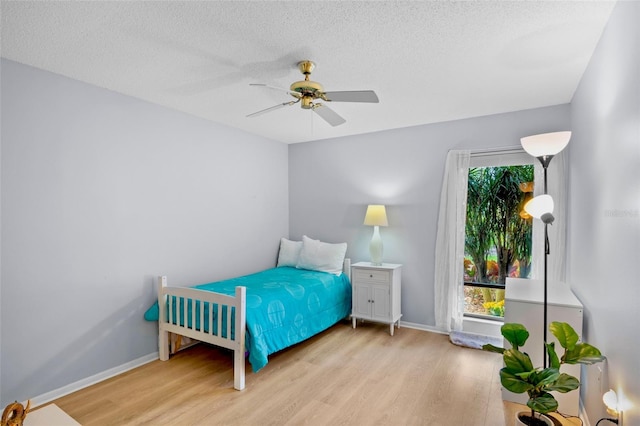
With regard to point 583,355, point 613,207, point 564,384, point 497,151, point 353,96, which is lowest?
point 564,384

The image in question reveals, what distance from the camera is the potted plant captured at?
1632 mm

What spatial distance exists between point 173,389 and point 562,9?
3512mm

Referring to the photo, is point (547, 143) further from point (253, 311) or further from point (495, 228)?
point (253, 311)

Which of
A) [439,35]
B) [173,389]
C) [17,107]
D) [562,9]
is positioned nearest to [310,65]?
[439,35]

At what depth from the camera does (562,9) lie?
178 cm

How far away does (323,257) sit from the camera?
425 centimetres

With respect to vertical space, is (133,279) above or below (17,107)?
below

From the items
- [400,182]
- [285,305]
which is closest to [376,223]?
[400,182]

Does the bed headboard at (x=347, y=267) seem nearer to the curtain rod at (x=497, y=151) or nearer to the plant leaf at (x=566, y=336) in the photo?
the curtain rod at (x=497, y=151)

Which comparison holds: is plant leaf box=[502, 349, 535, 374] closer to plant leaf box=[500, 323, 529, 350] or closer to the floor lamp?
plant leaf box=[500, 323, 529, 350]

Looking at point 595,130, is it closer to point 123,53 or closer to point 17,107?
point 123,53

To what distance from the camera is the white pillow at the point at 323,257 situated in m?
4.21

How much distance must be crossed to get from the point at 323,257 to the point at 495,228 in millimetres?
1988

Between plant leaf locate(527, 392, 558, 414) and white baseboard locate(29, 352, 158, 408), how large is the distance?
9.86 feet
